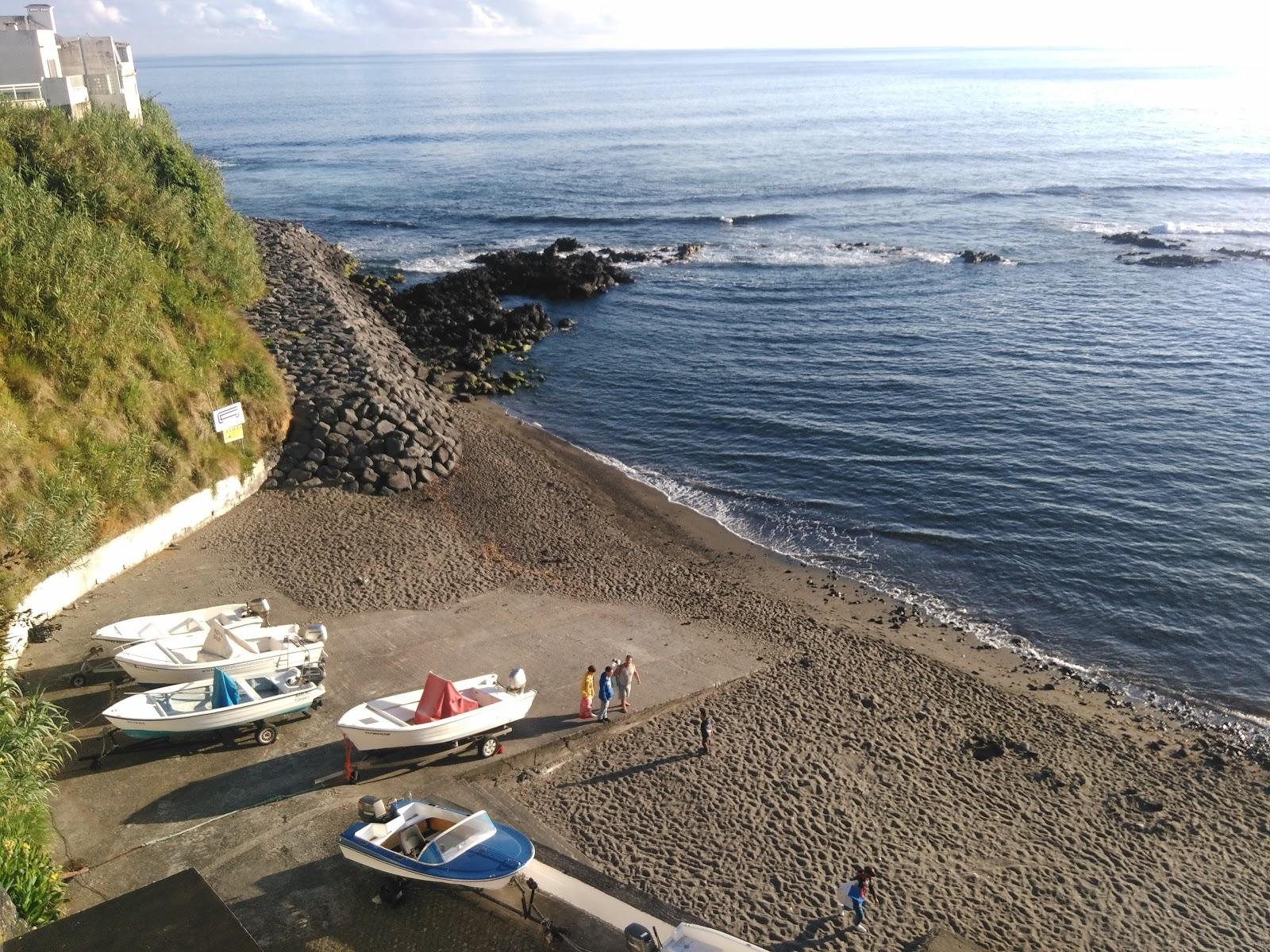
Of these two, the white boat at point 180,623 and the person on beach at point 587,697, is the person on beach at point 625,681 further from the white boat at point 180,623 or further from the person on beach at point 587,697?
the white boat at point 180,623

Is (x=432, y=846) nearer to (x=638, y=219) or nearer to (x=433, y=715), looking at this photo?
(x=433, y=715)

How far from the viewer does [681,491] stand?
31.4 meters

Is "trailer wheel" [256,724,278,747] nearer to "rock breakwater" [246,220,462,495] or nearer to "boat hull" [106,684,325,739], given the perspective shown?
"boat hull" [106,684,325,739]

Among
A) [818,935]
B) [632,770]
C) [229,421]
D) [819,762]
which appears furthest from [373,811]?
[229,421]

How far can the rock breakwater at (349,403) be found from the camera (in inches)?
1091

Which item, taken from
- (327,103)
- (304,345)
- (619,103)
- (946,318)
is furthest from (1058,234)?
(327,103)

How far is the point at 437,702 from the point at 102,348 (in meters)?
14.5

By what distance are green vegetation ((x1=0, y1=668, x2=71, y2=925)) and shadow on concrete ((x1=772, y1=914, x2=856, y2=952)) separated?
10110 mm

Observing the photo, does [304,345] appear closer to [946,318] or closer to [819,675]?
[819,675]

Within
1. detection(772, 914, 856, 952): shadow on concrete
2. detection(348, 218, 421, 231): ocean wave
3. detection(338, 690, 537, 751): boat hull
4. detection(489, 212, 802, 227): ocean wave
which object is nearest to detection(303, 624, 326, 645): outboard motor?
detection(338, 690, 537, 751): boat hull

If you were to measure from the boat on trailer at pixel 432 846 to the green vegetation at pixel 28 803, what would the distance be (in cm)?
383

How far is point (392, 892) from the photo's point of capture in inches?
525

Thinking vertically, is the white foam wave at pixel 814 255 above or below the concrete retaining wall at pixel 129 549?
above

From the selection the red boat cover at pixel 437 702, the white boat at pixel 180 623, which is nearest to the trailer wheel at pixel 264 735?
the red boat cover at pixel 437 702
